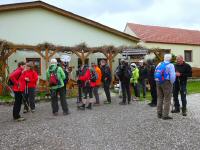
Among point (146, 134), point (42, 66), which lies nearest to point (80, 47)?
point (42, 66)

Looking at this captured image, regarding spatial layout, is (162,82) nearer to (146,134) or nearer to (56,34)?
(146,134)

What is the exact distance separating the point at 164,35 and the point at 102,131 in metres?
24.2

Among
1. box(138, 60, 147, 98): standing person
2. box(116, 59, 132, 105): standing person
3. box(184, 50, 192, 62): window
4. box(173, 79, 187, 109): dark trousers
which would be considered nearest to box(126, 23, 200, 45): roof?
box(184, 50, 192, 62): window

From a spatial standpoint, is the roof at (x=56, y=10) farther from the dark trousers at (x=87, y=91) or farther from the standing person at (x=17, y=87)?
the standing person at (x=17, y=87)

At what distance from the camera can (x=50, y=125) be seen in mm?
8828

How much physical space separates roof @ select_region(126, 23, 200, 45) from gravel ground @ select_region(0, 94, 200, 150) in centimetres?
1872

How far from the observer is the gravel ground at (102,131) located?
6648 millimetres

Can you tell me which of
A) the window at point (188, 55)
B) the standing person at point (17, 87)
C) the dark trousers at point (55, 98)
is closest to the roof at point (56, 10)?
the window at point (188, 55)

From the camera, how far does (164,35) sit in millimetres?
30922

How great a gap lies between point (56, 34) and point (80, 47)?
152 inches

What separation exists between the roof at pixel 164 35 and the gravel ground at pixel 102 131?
18.7 m

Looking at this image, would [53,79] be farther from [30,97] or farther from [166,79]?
[166,79]

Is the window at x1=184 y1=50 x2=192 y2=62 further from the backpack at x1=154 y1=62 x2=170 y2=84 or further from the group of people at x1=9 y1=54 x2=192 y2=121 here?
the backpack at x1=154 y1=62 x2=170 y2=84

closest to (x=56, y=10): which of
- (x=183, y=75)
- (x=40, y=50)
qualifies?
(x=40, y=50)
